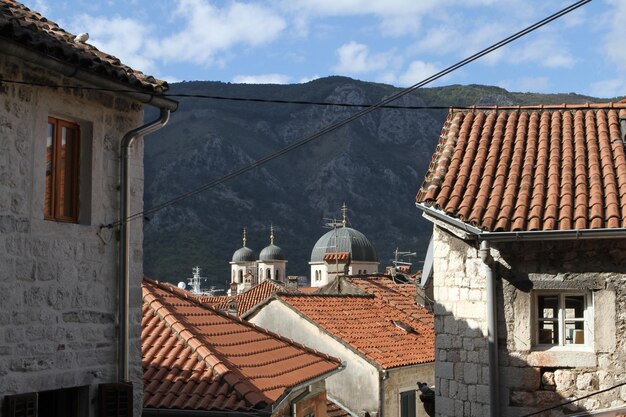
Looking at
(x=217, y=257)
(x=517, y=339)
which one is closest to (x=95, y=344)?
(x=517, y=339)

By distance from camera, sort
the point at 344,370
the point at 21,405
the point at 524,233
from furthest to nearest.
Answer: the point at 344,370 → the point at 524,233 → the point at 21,405

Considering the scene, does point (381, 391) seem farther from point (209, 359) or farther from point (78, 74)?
point (78, 74)

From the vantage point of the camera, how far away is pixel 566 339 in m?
9.37

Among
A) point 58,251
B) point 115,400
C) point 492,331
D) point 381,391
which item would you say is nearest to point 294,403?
point 492,331

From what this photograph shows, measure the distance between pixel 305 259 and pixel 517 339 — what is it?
12211 centimetres

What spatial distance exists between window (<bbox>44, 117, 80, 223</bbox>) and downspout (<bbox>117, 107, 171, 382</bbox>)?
478mm

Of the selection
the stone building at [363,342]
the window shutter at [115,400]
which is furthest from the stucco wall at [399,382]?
the window shutter at [115,400]

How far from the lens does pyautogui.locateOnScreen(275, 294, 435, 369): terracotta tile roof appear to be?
19328 millimetres

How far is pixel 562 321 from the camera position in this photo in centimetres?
943

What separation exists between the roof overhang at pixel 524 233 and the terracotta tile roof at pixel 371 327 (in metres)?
9.37

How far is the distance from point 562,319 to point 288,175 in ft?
476

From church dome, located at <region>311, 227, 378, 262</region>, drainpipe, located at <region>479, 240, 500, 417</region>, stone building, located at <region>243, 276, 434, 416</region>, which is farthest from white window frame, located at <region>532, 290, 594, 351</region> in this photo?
church dome, located at <region>311, 227, 378, 262</region>

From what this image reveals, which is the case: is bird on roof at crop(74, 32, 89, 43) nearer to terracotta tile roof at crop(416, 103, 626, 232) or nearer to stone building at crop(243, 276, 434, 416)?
terracotta tile roof at crop(416, 103, 626, 232)

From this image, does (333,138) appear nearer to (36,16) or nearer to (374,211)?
(374,211)
